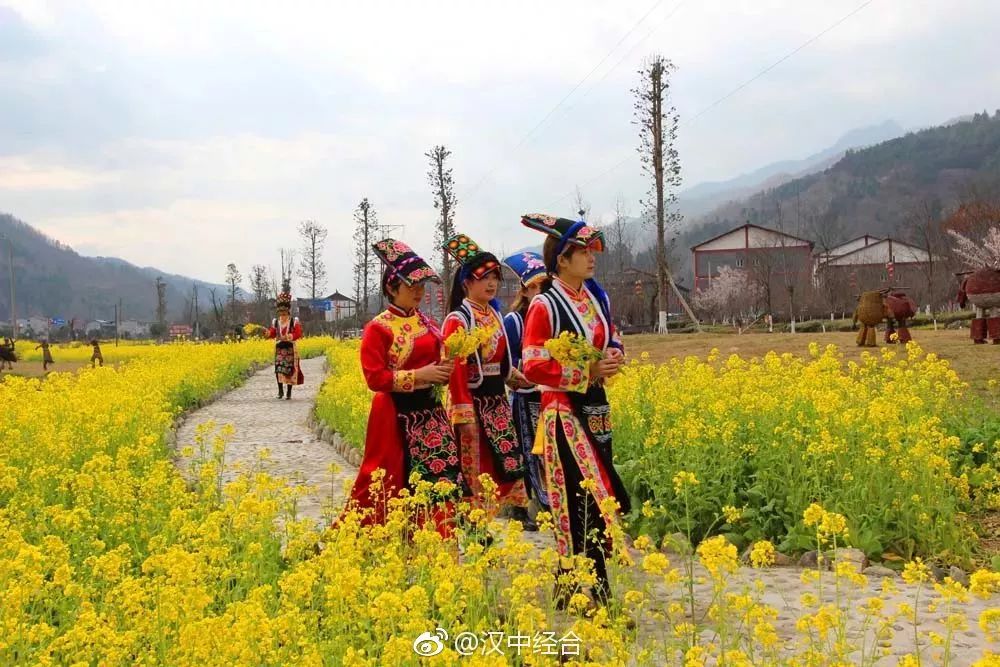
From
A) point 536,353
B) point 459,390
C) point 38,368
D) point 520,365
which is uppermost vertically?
point 536,353

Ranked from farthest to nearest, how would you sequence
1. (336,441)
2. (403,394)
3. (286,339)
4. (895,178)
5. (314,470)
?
(895,178) < (286,339) < (336,441) < (314,470) < (403,394)

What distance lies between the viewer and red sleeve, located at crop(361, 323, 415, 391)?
4.34 meters

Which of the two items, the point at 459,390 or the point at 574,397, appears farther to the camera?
the point at 459,390

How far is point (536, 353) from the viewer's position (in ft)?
12.7

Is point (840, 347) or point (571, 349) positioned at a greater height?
point (571, 349)

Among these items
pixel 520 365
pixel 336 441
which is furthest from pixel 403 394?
pixel 336 441

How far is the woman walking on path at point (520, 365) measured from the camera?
18.1 ft

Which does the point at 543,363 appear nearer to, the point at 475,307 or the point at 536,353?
the point at 536,353

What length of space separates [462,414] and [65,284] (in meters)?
162

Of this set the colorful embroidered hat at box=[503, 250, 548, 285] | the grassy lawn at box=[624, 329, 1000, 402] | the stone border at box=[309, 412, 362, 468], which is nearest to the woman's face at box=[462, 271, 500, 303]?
the colorful embroidered hat at box=[503, 250, 548, 285]

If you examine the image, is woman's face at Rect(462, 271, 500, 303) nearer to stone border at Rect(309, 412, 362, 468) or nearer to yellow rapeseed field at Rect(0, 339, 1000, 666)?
yellow rapeseed field at Rect(0, 339, 1000, 666)

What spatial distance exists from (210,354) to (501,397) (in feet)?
50.5

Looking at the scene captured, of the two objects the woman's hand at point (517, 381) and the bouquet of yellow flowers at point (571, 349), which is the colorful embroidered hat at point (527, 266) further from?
the bouquet of yellow flowers at point (571, 349)

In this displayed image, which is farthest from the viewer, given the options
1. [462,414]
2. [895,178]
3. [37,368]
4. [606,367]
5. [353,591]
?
[895,178]
